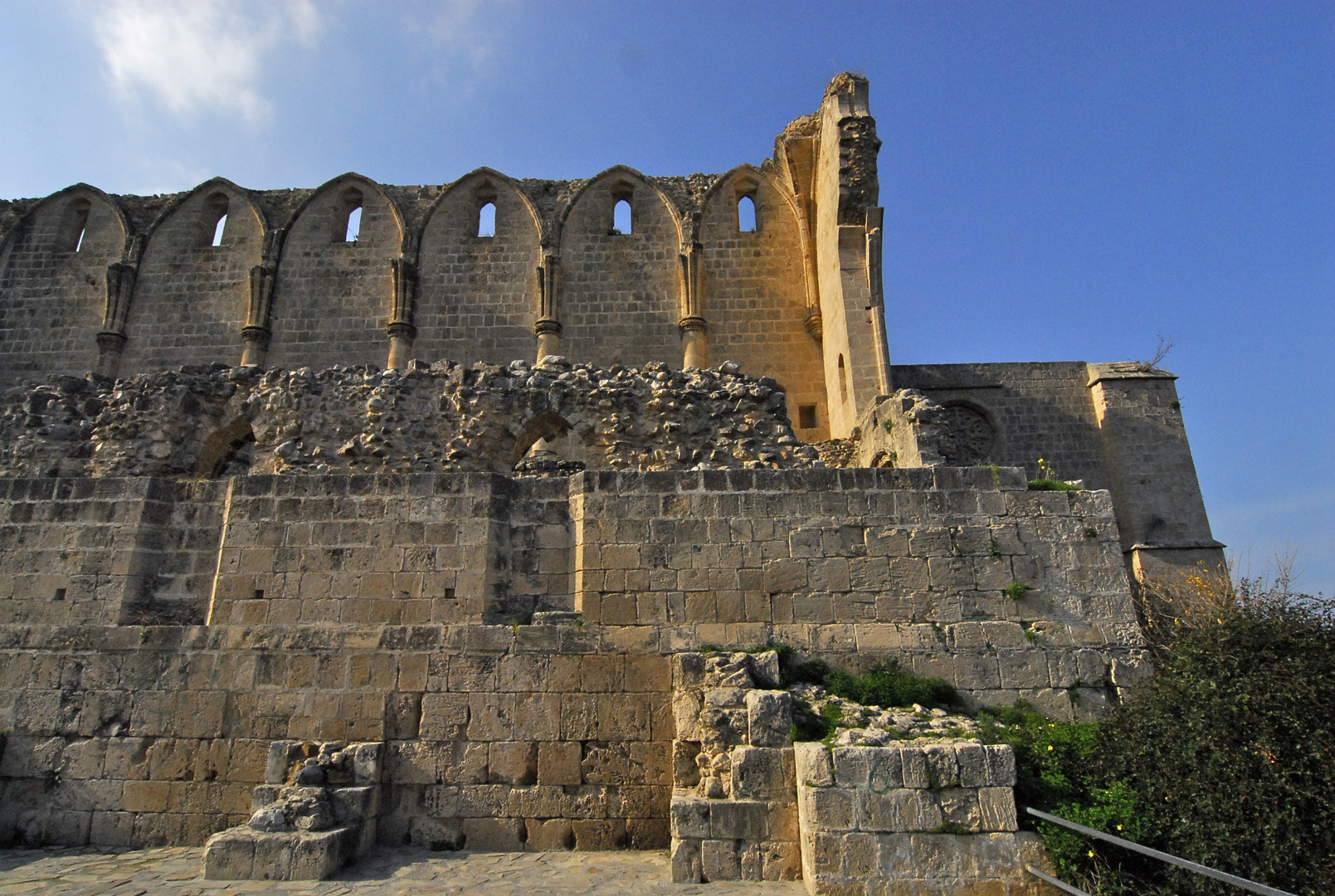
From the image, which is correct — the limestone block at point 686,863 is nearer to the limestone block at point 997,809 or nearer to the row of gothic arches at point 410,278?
the limestone block at point 997,809

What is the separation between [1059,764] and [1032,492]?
9.10 ft

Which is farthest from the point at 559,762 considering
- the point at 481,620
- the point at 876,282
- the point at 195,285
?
the point at 195,285

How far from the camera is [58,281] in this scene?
17.9m

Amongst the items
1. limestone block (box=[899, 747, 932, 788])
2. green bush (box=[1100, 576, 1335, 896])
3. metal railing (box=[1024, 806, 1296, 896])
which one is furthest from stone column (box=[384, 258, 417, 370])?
green bush (box=[1100, 576, 1335, 896])

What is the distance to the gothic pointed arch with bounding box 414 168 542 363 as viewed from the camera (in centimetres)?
1688

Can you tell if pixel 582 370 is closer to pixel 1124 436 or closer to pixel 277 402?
pixel 277 402

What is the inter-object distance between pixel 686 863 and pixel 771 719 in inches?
49.5

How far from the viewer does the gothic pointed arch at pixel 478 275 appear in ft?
55.4

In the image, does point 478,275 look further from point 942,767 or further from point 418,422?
point 942,767

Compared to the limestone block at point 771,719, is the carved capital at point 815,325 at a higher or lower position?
higher

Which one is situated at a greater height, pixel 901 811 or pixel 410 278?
pixel 410 278

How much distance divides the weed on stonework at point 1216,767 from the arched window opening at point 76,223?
72.5 ft

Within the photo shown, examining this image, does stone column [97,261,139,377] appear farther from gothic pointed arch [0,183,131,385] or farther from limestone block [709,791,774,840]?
limestone block [709,791,774,840]

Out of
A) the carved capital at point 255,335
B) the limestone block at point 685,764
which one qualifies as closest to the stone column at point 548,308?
the carved capital at point 255,335
